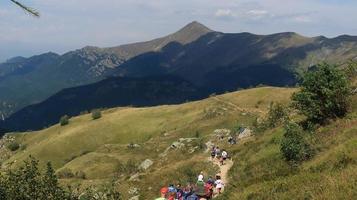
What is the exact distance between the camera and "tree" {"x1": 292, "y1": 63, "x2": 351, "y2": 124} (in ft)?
137

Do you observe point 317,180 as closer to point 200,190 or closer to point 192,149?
point 200,190

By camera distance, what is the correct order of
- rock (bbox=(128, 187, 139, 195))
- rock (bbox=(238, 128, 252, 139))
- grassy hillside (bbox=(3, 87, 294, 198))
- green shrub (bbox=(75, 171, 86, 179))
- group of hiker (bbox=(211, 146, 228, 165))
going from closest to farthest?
rock (bbox=(128, 187, 139, 195))
group of hiker (bbox=(211, 146, 228, 165))
rock (bbox=(238, 128, 252, 139))
green shrub (bbox=(75, 171, 86, 179))
grassy hillside (bbox=(3, 87, 294, 198))

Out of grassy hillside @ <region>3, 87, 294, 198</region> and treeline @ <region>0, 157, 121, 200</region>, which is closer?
treeline @ <region>0, 157, 121, 200</region>

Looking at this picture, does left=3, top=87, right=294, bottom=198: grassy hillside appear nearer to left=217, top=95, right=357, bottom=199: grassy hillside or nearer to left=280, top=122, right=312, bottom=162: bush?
left=280, top=122, right=312, bottom=162: bush

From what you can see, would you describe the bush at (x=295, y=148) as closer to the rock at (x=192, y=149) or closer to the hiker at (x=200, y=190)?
the hiker at (x=200, y=190)

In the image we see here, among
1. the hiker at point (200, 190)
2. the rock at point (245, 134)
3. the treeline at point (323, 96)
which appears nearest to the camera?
the hiker at point (200, 190)

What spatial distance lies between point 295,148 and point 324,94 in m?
11.1

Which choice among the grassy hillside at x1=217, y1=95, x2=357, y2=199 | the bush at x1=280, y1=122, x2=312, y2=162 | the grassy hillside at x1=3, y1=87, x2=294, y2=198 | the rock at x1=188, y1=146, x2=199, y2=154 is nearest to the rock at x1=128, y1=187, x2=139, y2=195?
the bush at x1=280, y1=122, x2=312, y2=162

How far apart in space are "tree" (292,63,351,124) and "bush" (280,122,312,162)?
27.1 feet

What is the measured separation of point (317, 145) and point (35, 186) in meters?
18.1

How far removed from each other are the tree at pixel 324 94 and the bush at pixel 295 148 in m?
8.26

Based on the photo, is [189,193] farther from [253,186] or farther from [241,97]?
[241,97]

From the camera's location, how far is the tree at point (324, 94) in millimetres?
41656

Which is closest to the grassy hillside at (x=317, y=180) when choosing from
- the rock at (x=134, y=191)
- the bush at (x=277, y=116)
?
the rock at (x=134, y=191)
